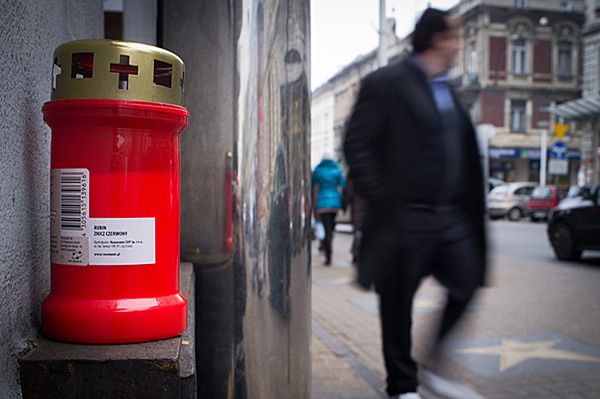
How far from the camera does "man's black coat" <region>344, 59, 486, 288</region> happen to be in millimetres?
3256

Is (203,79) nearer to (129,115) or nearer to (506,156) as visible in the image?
(129,115)

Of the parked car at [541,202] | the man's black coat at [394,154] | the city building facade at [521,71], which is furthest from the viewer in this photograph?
the city building facade at [521,71]

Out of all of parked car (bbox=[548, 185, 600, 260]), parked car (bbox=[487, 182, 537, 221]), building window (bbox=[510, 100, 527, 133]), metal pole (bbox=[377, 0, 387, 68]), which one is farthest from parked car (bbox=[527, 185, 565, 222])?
parked car (bbox=[548, 185, 600, 260])

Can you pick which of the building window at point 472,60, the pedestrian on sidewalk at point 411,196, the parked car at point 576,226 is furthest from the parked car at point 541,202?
the pedestrian on sidewalk at point 411,196

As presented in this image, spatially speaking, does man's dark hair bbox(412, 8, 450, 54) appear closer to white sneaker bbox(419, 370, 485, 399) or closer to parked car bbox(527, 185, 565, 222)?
white sneaker bbox(419, 370, 485, 399)

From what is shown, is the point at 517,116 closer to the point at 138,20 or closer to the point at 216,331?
the point at 138,20

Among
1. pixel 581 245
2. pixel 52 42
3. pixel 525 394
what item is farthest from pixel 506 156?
pixel 52 42

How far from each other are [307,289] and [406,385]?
1.35m

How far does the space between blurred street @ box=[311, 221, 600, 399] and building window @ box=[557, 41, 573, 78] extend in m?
39.2

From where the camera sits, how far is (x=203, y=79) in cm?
245

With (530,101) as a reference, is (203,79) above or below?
below

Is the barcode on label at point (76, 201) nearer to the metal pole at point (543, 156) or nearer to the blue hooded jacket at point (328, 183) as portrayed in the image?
the blue hooded jacket at point (328, 183)

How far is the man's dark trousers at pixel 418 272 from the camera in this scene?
3.28 m

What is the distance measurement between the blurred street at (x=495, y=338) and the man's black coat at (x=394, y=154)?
1.16 feet
